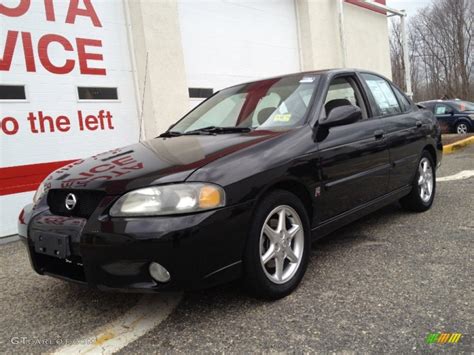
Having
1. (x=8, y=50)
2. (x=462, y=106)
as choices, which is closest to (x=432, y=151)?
(x=8, y=50)

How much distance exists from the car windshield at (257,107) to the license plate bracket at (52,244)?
56.4 inches

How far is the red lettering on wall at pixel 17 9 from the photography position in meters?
5.78

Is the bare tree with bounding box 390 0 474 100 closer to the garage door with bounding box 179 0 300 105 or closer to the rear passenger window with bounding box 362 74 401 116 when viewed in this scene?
the garage door with bounding box 179 0 300 105

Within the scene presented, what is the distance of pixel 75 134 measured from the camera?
6500 millimetres

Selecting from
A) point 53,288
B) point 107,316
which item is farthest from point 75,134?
point 107,316

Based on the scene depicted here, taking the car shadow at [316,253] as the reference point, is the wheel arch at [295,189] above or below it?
above

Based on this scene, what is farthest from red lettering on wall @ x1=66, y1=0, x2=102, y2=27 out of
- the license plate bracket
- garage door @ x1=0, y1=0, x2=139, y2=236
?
the license plate bracket

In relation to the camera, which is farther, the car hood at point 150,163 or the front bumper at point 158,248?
the car hood at point 150,163

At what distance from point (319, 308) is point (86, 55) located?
5.58 meters

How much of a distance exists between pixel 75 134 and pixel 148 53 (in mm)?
1891

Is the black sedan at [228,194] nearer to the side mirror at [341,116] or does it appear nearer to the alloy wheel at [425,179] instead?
the side mirror at [341,116]

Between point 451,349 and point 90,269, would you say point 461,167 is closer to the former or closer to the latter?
point 451,349

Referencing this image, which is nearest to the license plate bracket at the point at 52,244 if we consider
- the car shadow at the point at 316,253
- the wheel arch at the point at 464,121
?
the car shadow at the point at 316,253

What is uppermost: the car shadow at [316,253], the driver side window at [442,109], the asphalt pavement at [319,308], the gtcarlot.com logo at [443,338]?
the driver side window at [442,109]
